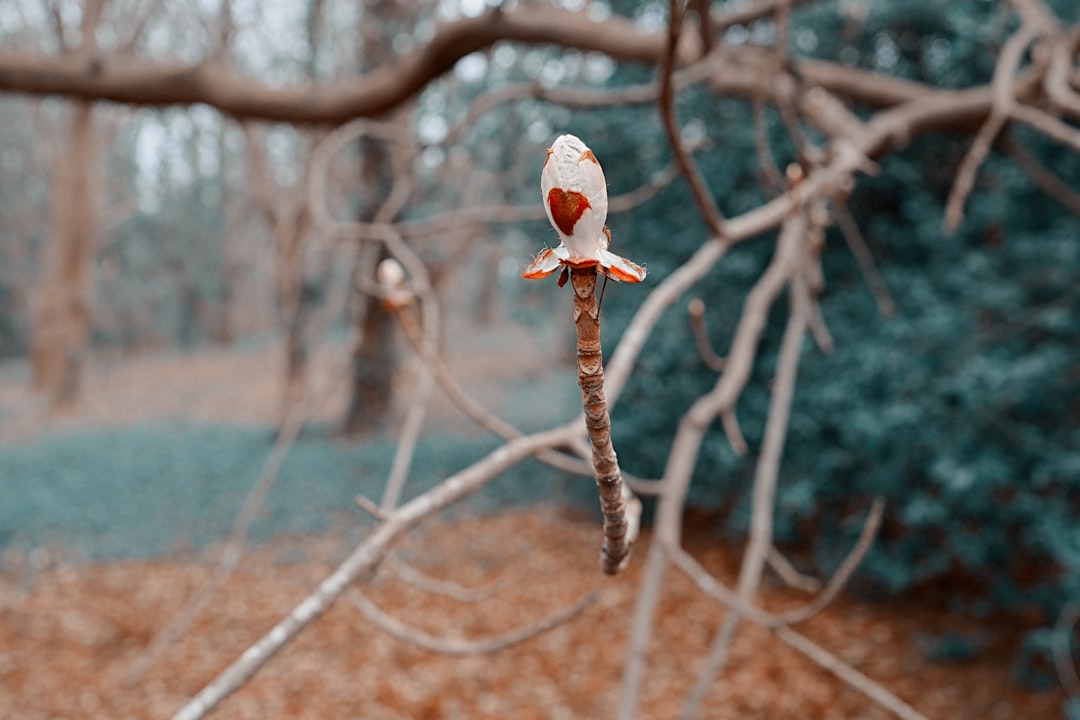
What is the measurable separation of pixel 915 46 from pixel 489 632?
309 cm

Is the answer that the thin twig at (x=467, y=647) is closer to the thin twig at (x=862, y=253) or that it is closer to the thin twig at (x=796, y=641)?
the thin twig at (x=796, y=641)

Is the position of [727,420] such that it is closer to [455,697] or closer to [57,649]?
[455,697]

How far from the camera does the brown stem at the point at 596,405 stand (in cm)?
29

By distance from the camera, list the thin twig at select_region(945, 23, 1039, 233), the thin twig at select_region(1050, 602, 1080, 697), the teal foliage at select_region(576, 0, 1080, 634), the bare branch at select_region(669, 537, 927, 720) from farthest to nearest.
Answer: the teal foliage at select_region(576, 0, 1080, 634) < the thin twig at select_region(1050, 602, 1080, 697) < the thin twig at select_region(945, 23, 1039, 233) < the bare branch at select_region(669, 537, 927, 720)

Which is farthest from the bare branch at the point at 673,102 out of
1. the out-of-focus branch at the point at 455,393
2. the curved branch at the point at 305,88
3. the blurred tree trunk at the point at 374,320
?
the blurred tree trunk at the point at 374,320

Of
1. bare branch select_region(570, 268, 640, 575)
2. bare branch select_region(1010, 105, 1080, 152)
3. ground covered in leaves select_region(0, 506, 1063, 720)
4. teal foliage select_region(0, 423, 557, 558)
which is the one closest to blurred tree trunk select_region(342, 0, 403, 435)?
teal foliage select_region(0, 423, 557, 558)

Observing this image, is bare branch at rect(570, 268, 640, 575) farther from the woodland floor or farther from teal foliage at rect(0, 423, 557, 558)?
teal foliage at rect(0, 423, 557, 558)

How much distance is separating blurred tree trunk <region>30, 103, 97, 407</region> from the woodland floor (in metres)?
4.74

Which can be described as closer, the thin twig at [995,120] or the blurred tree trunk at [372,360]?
the thin twig at [995,120]

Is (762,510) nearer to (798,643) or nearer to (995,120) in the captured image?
(798,643)

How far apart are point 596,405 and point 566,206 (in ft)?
0.29

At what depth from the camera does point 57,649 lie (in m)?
3.11

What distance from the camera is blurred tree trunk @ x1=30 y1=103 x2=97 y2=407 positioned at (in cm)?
797

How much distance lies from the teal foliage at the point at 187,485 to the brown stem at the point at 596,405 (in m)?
4.11
